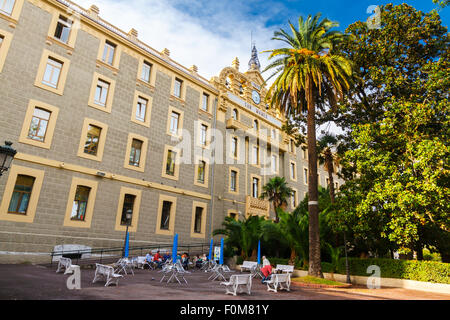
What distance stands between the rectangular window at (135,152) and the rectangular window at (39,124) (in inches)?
217

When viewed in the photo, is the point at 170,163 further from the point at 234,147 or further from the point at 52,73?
the point at 52,73

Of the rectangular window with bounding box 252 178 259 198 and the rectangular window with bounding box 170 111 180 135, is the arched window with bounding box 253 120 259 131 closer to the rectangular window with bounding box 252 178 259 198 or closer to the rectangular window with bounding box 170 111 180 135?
the rectangular window with bounding box 252 178 259 198

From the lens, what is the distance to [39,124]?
16016 mm

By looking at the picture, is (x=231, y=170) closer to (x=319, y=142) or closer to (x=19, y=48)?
(x=319, y=142)

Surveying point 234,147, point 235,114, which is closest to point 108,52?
point 235,114

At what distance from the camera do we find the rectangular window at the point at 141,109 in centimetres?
2092

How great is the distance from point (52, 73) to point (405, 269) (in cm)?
2326

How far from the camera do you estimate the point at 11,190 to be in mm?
14352

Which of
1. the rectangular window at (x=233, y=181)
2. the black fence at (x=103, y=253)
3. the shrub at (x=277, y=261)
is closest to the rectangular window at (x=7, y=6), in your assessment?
the black fence at (x=103, y=253)

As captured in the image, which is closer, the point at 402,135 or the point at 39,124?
the point at 402,135

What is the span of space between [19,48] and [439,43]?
23262 mm

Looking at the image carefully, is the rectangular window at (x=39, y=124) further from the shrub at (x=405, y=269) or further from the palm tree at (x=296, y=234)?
the shrub at (x=405, y=269)
